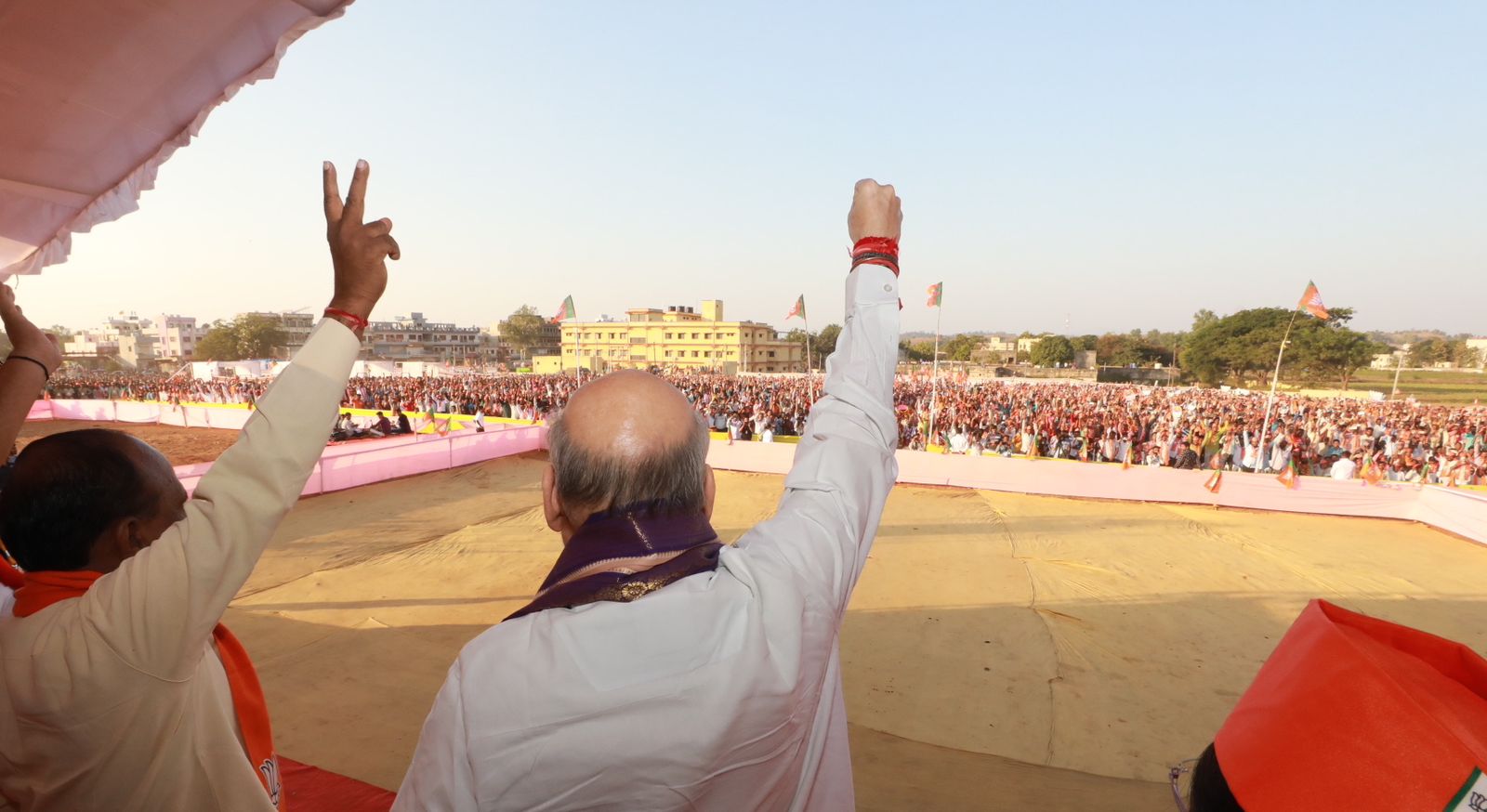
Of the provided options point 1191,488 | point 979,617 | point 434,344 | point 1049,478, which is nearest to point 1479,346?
point 1191,488

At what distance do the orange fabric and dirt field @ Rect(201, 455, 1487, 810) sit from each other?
3.25m

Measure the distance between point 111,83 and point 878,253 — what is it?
8.53 feet

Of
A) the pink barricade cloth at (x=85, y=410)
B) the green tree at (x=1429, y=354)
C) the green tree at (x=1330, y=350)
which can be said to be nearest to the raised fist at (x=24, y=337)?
the pink barricade cloth at (x=85, y=410)

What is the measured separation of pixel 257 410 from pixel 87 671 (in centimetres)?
59

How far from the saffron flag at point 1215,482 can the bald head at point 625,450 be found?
49.3ft

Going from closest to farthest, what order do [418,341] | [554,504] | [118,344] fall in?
[554,504]
[118,344]
[418,341]

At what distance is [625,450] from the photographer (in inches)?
38.8

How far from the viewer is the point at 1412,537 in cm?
1101

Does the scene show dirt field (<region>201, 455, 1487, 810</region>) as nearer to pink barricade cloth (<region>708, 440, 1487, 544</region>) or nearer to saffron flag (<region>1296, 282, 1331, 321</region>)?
pink barricade cloth (<region>708, 440, 1487, 544</region>)

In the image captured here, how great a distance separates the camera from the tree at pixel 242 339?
8488 cm

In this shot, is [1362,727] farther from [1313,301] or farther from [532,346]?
[532,346]

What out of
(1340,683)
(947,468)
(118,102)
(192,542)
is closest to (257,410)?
(192,542)

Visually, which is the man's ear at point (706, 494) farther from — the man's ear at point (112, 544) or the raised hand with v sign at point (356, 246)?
the man's ear at point (112, 544)

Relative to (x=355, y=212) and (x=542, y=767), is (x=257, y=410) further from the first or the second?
(x=542, y=767)
